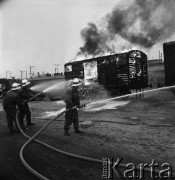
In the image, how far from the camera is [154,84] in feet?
105

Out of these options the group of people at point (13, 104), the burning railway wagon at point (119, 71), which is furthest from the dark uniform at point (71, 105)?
the burning railway wagon at point (119, 71)

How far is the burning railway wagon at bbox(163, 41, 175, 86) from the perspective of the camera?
51.3 feet

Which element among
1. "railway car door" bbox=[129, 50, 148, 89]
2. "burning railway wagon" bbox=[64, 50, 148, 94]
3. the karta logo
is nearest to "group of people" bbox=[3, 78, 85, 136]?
the karta logo

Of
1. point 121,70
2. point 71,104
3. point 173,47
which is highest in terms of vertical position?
point 173,47

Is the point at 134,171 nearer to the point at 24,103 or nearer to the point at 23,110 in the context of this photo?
the point at 24,103

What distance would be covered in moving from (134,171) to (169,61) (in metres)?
13.4

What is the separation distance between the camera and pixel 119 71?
16.8 metres

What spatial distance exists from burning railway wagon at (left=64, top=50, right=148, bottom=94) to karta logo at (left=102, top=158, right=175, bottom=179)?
12.7m

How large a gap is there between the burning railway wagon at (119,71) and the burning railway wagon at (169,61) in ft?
7.56

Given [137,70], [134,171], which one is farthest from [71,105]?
[137,70]

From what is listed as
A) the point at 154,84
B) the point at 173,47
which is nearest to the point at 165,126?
the point at 173,47

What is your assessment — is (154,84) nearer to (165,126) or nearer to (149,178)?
(165,126)

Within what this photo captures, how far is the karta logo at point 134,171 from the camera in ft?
12.4

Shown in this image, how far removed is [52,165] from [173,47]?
13.6 m
